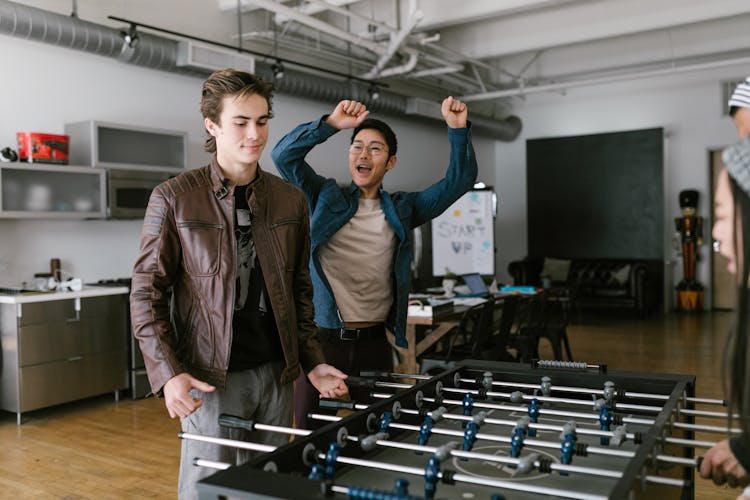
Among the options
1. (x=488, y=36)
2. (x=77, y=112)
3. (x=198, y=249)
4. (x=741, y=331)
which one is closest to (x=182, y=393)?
(x=198, y=249)

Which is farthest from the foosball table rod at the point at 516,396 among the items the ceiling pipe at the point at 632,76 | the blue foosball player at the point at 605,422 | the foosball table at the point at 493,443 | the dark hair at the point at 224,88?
the ceiling pipe at the point at 632,76

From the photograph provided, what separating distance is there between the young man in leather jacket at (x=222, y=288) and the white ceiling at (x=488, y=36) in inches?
174

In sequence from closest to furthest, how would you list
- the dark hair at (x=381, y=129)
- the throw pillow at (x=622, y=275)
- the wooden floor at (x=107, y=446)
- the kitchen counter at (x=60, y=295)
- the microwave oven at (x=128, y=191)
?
the dark hair at (x=381, y=129), the wooden floor at (x=107, y=446), the kitchen counter at (x=60, y=295), the microwave oven at (x=128, y=191), the throw pillow at (x=622, y=275)

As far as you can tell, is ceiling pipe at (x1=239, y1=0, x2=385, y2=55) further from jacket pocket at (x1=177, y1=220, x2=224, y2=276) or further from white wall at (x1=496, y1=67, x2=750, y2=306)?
white wall at (x1=496, y1=67, x2=750, y2=306)

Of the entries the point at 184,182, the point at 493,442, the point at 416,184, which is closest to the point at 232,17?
the point at 416,184

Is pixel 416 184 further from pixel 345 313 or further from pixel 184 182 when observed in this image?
pixel 184 182

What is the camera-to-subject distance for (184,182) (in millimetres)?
2033

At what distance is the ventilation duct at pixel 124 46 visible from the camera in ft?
17.6

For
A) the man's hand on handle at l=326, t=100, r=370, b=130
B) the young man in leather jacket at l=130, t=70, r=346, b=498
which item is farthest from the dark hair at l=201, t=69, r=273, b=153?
the man's hand on handle at l=326, t=100, r=370, b=130

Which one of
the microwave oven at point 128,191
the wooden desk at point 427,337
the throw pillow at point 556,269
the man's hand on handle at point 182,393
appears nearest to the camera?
the man's hand on handle at point 182,393

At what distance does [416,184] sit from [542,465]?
9.56m

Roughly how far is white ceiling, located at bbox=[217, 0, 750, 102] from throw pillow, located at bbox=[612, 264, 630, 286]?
2.77 meters

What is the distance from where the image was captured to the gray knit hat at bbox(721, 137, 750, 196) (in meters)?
1.24

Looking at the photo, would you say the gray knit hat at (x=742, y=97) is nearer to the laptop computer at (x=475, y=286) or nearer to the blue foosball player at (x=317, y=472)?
the blue foosball player at (x=317, y=472)
